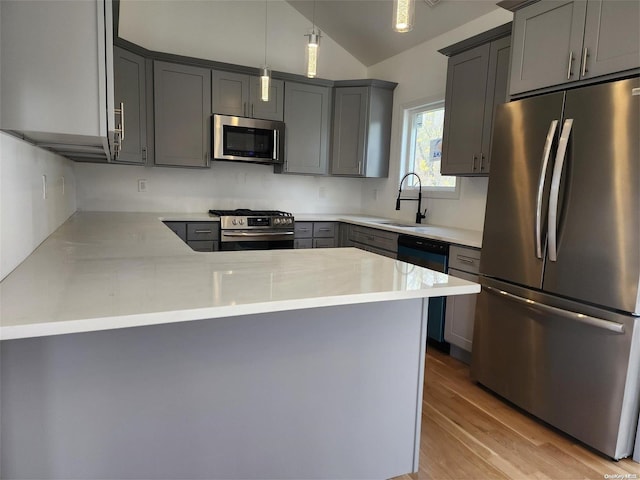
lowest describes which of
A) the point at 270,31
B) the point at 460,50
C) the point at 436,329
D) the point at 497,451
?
the point at 497,451

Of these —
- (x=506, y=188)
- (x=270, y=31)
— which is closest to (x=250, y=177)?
(x=270, y=31)

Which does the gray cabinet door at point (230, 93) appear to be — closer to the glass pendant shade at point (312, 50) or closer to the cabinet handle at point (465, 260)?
the glass pendant shade at point (312, 50)

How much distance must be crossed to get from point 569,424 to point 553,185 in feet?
3.96

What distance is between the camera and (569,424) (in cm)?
204

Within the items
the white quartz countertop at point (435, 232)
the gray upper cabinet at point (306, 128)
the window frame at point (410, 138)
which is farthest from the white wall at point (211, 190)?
the window frame at point (410, 138)

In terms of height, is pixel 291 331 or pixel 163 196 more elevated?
pixel 163 196

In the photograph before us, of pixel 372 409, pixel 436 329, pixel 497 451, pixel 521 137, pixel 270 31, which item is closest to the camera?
pixel 372 409

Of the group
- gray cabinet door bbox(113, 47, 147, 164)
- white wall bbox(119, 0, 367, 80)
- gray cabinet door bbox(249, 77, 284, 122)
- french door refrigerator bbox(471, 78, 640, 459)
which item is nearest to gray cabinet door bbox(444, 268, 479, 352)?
french door refrigerator bbox(471, 78, 640, 459)

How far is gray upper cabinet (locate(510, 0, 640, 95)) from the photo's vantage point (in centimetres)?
183

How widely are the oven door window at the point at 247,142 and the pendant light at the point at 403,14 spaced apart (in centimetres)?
283

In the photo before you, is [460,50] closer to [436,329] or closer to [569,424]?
[436,329]

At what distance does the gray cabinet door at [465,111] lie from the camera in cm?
302

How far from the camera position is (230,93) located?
4004mm

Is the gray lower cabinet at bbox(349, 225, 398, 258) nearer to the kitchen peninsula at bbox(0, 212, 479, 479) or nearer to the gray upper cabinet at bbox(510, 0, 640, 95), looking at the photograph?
the gray upper cabinet at bbox(510, 0, 640, 95)
